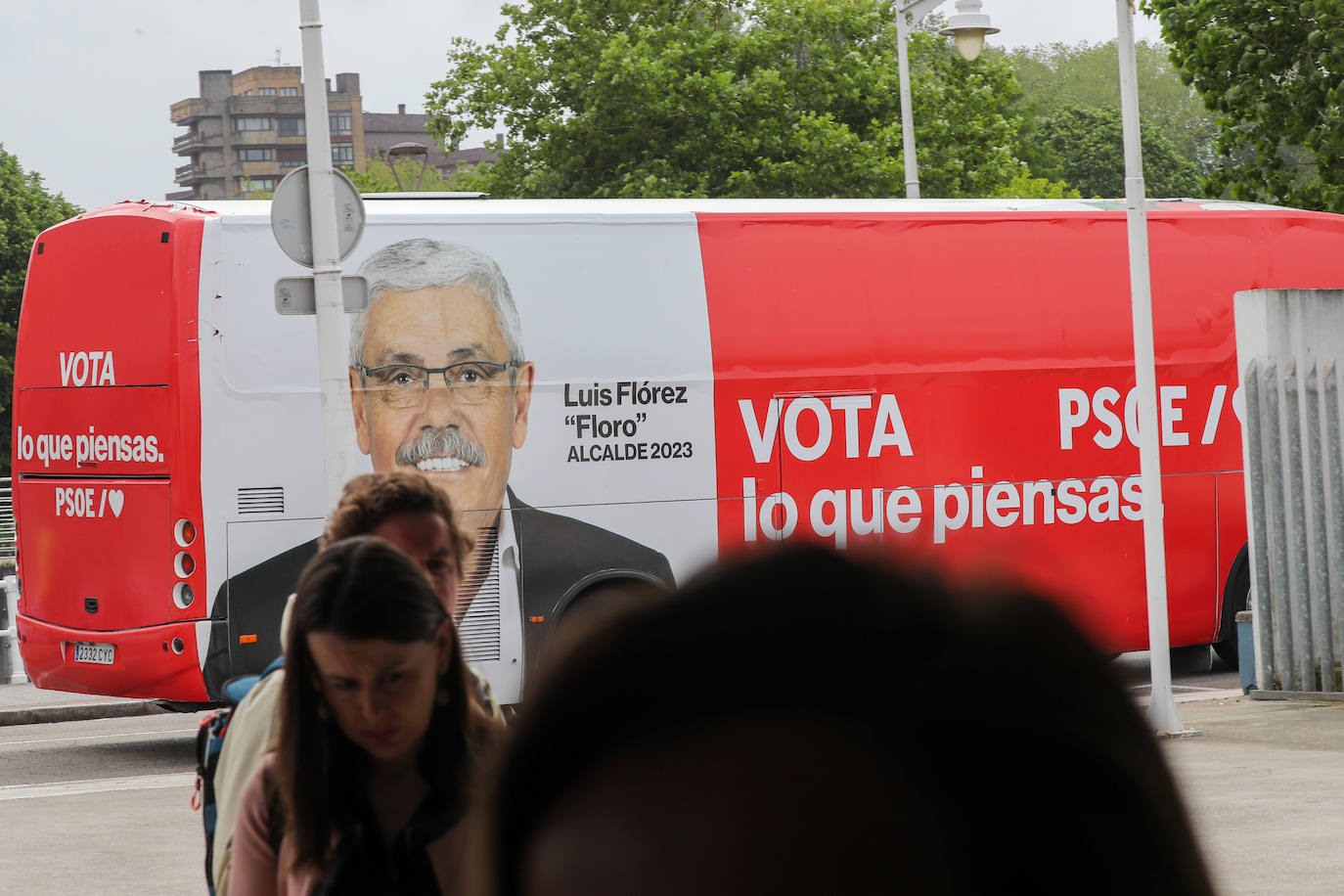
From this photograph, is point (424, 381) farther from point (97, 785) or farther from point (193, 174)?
point (193, 174)

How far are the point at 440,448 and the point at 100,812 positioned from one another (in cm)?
305

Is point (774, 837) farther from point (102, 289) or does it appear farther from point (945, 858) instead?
point (102, 289)

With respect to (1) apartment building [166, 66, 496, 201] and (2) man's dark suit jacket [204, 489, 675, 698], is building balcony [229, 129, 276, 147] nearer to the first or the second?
(1) apartment building [166, 66, 496, 201]

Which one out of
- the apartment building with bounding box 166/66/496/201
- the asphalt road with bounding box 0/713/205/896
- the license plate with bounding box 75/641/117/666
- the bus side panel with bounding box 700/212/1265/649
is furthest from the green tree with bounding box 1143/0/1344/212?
the apartment building with bounding box 166/66/496/201

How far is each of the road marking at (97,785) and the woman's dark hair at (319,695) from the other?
751 cm

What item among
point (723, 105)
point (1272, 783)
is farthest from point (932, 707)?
point (723, 105)

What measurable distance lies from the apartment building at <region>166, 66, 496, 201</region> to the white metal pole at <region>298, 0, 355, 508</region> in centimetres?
12019

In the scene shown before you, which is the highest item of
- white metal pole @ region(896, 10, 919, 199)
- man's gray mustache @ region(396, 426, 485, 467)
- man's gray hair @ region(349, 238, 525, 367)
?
white metal pole @ region(896, 10, 919, 199)

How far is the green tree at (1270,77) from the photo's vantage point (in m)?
16.8

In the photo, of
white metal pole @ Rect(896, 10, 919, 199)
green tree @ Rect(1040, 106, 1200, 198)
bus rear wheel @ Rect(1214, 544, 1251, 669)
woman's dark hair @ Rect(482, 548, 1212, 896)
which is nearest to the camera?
woman's dark hair @ Rect(482, 548, 1212, 896)

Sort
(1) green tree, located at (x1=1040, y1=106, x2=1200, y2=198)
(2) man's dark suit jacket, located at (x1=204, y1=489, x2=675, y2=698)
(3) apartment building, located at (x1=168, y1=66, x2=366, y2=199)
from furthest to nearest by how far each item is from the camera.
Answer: (3) apartment building, located at (x1=168, y1=66, x2=366, y2=199)
(1) green tree, located at (x1=1040, y1=106, x2=1200, y2=198)
(2) man's dark suit jacket, located at (x1=204, y1=489, x2=675, y2=698)

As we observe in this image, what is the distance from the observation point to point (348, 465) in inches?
366

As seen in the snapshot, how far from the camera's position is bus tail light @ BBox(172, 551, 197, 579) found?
34.4 ft

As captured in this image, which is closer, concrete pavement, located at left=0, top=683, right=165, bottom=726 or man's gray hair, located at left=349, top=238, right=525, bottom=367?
man's gray hair, located at left=349, top=238, right=525, bottom=367
